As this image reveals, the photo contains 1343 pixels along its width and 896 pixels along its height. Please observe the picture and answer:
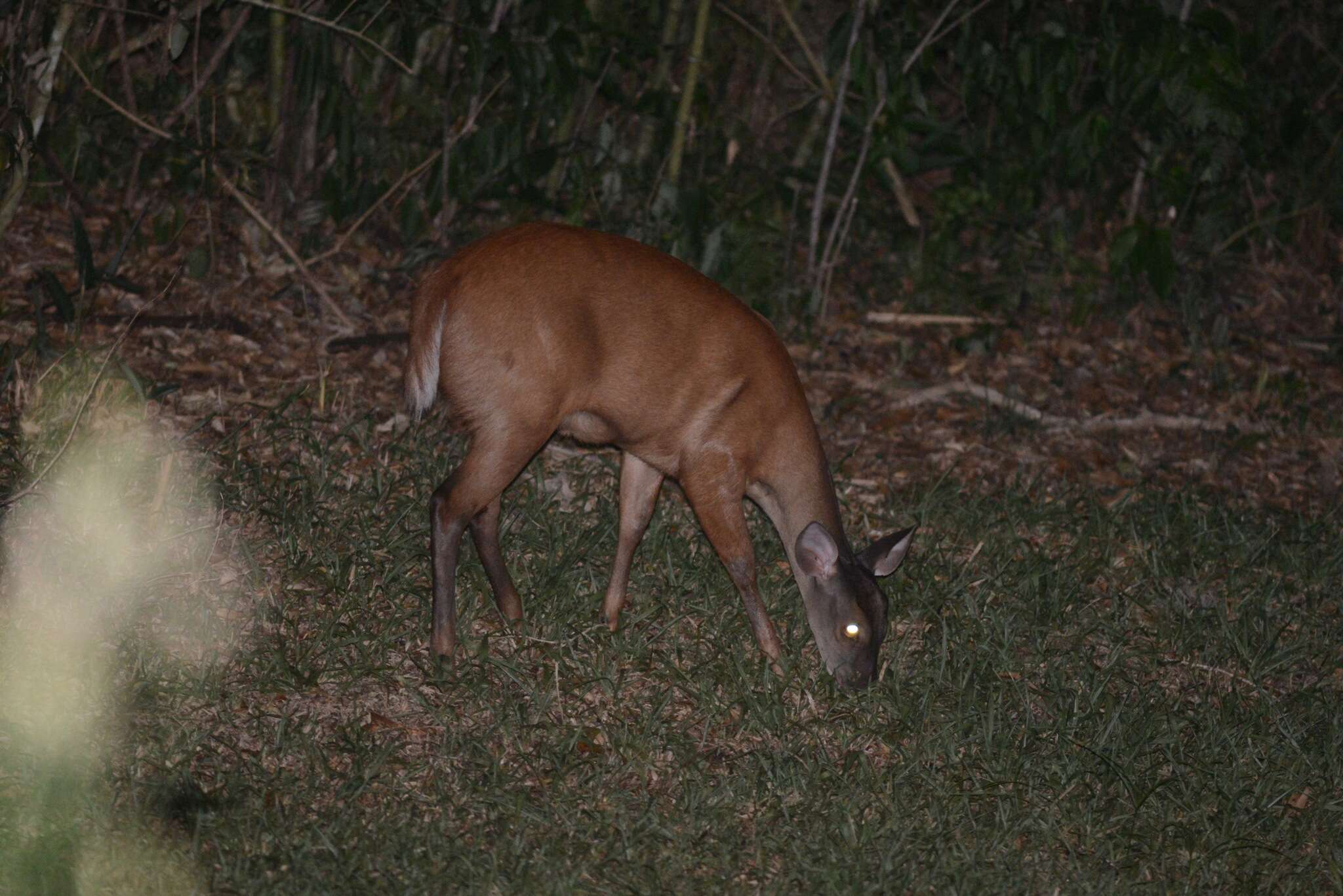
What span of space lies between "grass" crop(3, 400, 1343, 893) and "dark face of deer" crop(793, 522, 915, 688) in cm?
12

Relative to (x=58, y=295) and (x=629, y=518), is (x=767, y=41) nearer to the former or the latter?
(x=629, y=518)

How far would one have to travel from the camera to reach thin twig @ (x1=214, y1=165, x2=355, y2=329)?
6.65 meters

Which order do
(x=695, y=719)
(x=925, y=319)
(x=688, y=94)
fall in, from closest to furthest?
(x=695, y=719), (x=688, y=94), (x=925, y=319)

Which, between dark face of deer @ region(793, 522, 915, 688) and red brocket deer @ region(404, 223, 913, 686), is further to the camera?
dark face of deer @ region(793, 522, 915, 688)

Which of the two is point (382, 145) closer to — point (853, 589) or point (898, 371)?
point (898, 371)

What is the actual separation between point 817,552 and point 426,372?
56.4 inches

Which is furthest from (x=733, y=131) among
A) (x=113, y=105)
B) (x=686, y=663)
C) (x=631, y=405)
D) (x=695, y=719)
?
(x=695, y=719)

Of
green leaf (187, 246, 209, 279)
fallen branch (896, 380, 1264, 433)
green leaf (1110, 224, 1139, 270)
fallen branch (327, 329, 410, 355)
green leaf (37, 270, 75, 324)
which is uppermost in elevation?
green leaf (1110, 224, 1139, 270)

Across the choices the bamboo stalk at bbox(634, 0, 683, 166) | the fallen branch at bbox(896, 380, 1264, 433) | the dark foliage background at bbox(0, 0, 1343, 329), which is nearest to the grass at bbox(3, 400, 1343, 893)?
the fallen branch at bbox(896, 380, 1264, 433)

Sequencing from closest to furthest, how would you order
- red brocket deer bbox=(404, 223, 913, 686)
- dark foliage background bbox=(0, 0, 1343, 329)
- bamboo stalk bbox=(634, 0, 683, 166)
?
red brocket deer bbox=(404, 223, 913, 686) → dark foliage background bbox=(0, 0, 1343, 329) → bamboo stalk bbox=(634, 0, 683, 166)

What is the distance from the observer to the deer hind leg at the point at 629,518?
5.06 m

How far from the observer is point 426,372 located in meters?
4.65

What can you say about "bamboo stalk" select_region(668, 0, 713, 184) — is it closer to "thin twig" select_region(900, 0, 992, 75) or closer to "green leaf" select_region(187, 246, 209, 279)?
"thin twig" select_region(900, 0, 992, 75)

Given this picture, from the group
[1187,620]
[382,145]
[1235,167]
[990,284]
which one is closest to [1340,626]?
[1187,620]
